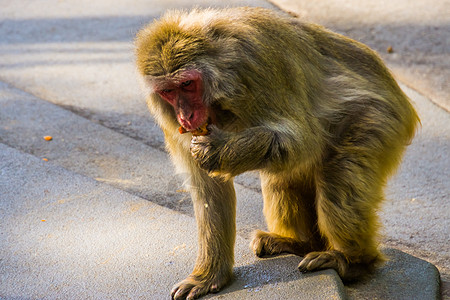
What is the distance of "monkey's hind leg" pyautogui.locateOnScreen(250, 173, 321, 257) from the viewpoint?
4.60m

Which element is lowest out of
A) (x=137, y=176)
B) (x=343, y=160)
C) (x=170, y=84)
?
(x=137, y=176)

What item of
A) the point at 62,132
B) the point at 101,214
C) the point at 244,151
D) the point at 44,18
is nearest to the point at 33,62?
the point at 44,18

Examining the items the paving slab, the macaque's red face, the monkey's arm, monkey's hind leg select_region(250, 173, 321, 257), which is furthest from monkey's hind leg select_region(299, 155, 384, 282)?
the macaque's red face

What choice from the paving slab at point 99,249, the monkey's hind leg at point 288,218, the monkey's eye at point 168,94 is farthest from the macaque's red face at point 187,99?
the paving slab at point 99,249

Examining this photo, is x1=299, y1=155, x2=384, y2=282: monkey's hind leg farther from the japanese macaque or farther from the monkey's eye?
the monkey's eye

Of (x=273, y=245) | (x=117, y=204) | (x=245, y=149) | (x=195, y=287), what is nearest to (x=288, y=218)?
(x=273, y=245)

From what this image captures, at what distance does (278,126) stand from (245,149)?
281 millimetres

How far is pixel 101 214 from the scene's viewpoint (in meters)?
4.95

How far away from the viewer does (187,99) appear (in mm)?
3785

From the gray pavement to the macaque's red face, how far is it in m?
1.17

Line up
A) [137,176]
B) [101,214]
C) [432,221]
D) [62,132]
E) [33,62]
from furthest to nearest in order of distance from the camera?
[33,62], [62,132], [137,176], [432,221], [101,214]

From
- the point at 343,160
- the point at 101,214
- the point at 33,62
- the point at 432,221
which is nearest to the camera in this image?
the point at 343,160

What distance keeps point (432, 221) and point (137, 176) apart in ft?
9.15

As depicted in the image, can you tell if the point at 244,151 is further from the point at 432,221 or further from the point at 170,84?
the point at 432,221
